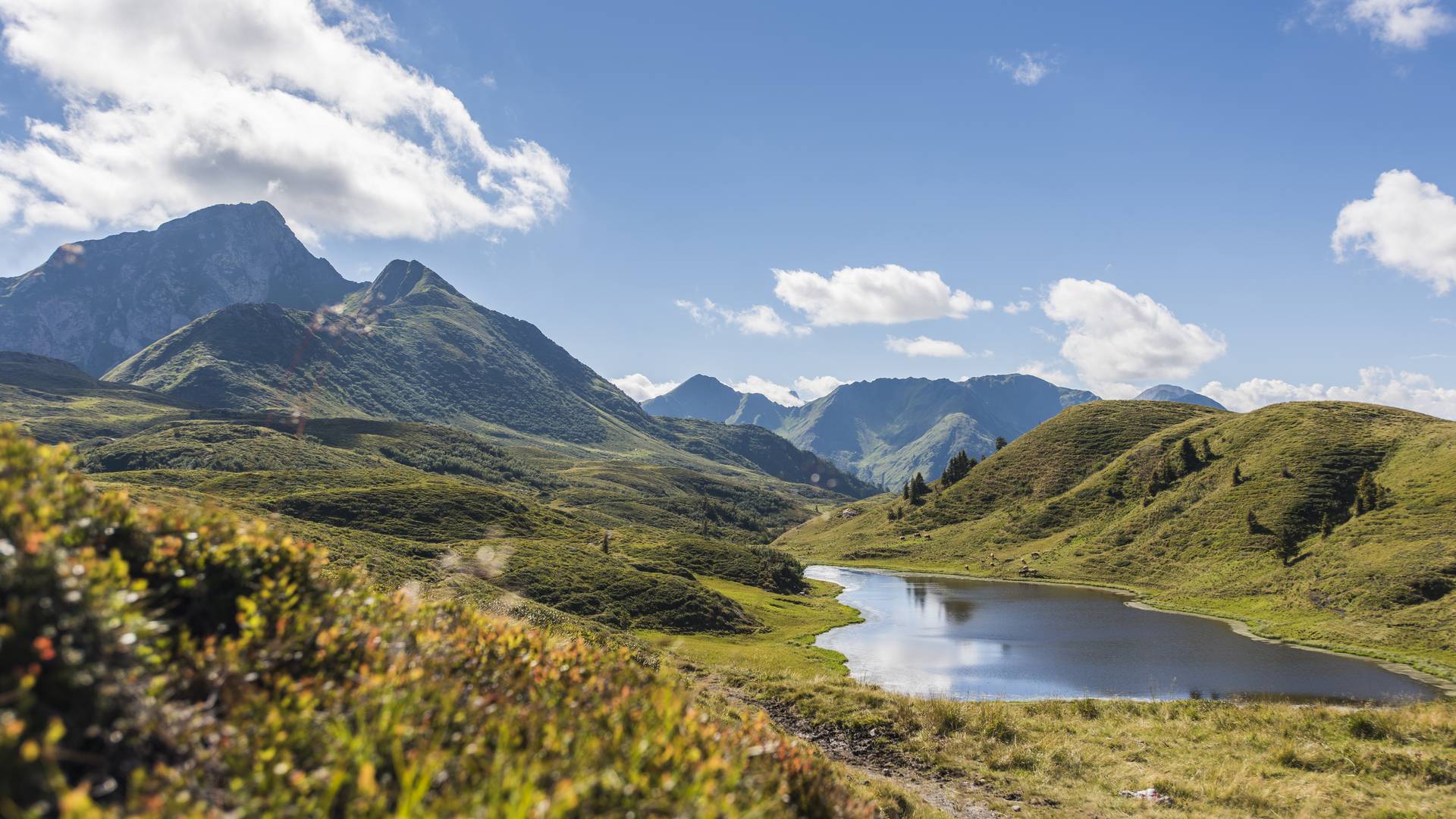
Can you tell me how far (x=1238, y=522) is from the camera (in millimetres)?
109750

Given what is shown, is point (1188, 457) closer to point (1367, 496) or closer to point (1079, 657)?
point (1367, 496)

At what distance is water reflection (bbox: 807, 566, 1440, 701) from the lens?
163ft

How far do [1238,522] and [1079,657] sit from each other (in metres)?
71.2

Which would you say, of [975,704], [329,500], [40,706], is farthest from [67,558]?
[329,500]

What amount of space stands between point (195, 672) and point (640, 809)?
4.33m

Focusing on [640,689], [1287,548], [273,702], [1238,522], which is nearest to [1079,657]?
[1287,548]

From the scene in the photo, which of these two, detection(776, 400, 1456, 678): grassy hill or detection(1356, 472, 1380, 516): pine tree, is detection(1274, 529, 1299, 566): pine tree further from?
detection(1356, 472, 1380, 516): pine tree

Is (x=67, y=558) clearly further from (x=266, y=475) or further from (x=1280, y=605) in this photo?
(x=266, y=475)

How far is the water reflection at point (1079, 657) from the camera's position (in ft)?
163

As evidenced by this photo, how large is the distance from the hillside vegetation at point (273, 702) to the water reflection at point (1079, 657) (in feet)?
150

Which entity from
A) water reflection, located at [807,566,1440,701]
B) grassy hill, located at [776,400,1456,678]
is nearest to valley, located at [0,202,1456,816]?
grassy hill, located at [776,400,1456,678]

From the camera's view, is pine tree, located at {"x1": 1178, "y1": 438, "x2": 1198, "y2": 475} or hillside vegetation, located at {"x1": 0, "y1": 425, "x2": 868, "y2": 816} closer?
hillside vegetation, located at {"x1": 0, "y1": 425, "x2": 868, "y2": 816}

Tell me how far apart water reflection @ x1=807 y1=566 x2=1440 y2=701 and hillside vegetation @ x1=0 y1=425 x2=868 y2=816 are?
45571 millimetres

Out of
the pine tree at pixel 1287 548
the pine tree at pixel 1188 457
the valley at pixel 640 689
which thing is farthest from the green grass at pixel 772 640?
the pine tree at pixel 1188 457
